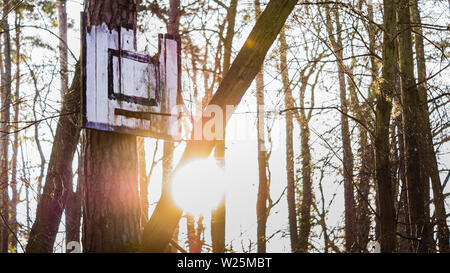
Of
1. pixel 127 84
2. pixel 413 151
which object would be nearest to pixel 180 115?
pixel 127 84

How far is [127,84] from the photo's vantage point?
4.28 meters

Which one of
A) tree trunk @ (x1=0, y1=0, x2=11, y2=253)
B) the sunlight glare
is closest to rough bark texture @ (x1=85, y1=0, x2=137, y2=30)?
the sunlight glare

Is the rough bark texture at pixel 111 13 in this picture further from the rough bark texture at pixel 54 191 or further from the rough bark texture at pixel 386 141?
the rough bark texture at pixel 386 141

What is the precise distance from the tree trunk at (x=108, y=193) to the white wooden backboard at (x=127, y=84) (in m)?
0.14

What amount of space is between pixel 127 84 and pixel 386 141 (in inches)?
144

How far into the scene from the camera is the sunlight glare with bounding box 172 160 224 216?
434 cm

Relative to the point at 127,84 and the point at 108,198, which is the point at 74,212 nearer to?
the point at 108,198

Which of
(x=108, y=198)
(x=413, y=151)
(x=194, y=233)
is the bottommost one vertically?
(x=194, y=233)

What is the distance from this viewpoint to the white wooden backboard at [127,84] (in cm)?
411

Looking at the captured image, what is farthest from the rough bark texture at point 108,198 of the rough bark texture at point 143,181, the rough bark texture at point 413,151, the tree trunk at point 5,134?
the rough bark texture at point 143,181

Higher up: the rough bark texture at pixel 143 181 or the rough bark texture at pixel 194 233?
the rough bark texture at pixel 143 181

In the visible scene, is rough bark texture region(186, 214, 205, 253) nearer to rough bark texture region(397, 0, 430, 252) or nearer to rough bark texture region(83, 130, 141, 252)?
rough bark texture region(397, 0, 430, 252)

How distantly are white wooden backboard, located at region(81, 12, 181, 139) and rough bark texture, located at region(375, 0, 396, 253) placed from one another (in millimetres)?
3057
